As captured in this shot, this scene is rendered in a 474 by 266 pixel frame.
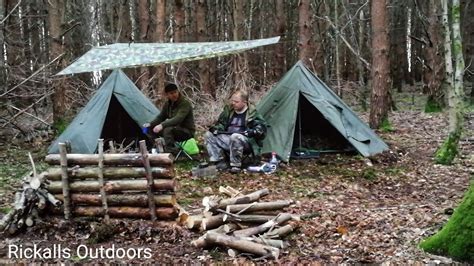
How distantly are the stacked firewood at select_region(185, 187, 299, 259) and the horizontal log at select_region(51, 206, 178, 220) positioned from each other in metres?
0.22

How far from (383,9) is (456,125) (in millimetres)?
3492

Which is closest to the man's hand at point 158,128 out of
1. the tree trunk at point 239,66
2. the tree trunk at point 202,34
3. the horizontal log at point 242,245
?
the horizontal log at point 242,245

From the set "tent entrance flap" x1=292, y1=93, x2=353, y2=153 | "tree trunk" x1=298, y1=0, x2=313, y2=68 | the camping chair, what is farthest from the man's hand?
"tree trunk" x1=298, y1=0, x2=313, y2=68

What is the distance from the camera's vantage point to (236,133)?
25.7ft

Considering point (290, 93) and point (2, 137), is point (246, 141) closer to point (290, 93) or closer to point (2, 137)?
point (290, 93)

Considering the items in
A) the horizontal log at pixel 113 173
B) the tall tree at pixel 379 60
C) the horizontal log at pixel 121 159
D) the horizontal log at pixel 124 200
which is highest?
the tall tree at pixel 379 60

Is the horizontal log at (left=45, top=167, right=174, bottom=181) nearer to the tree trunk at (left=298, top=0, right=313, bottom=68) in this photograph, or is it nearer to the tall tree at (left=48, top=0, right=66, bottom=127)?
the tall tree at (left=48, top=0, right=66, bottom=127)

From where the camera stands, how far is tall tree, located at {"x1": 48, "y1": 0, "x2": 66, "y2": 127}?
1050cm

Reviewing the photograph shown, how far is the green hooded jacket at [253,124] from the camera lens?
7.89 meters

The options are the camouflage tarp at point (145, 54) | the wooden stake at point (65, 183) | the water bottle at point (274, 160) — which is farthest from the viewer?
the water bottle at point (274, 160)

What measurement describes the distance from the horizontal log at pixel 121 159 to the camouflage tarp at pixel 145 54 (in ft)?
5.89

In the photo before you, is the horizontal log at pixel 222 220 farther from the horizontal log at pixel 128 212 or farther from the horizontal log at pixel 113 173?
the horizontal log at pixel 113 173

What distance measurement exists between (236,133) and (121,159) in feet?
8.82

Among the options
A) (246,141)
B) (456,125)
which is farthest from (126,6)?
(456,125)
